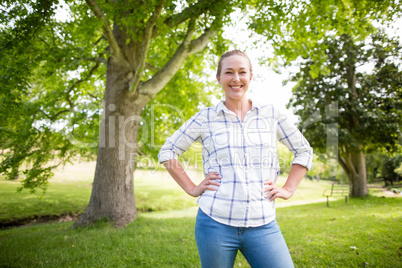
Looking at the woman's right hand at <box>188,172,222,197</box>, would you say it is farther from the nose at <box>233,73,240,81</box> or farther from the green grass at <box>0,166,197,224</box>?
the green grass at <box>0,166,197,224</box>

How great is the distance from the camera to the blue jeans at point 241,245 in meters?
1.71

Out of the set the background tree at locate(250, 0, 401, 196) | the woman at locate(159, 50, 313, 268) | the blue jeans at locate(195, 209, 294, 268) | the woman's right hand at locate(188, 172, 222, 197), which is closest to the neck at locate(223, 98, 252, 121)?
the woman at locate(159, 50, 313, 268)

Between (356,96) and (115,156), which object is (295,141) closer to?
(115,156)

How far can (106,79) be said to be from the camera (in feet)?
24.8

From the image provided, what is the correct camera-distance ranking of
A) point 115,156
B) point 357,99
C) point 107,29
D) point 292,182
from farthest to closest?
point 357,99
point 115,156
point 107,29
point 292,182

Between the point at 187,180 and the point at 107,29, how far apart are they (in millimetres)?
5293

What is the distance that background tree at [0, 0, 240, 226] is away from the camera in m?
5.31

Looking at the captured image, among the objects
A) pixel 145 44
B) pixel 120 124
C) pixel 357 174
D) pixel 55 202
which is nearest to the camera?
pixel 145 44

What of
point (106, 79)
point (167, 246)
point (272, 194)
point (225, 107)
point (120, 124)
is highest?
point (106, 79)

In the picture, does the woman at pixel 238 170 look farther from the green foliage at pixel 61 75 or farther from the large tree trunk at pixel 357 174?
the large tree trunk at pixel 357 174

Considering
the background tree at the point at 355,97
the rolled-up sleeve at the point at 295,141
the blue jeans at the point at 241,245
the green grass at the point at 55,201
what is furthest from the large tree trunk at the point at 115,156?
the background tree at the point at 355,97

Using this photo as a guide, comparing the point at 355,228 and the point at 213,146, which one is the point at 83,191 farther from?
the point at 213,146

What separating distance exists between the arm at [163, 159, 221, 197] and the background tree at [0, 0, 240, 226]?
448 cm

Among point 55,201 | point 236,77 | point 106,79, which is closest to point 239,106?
point 236,77
